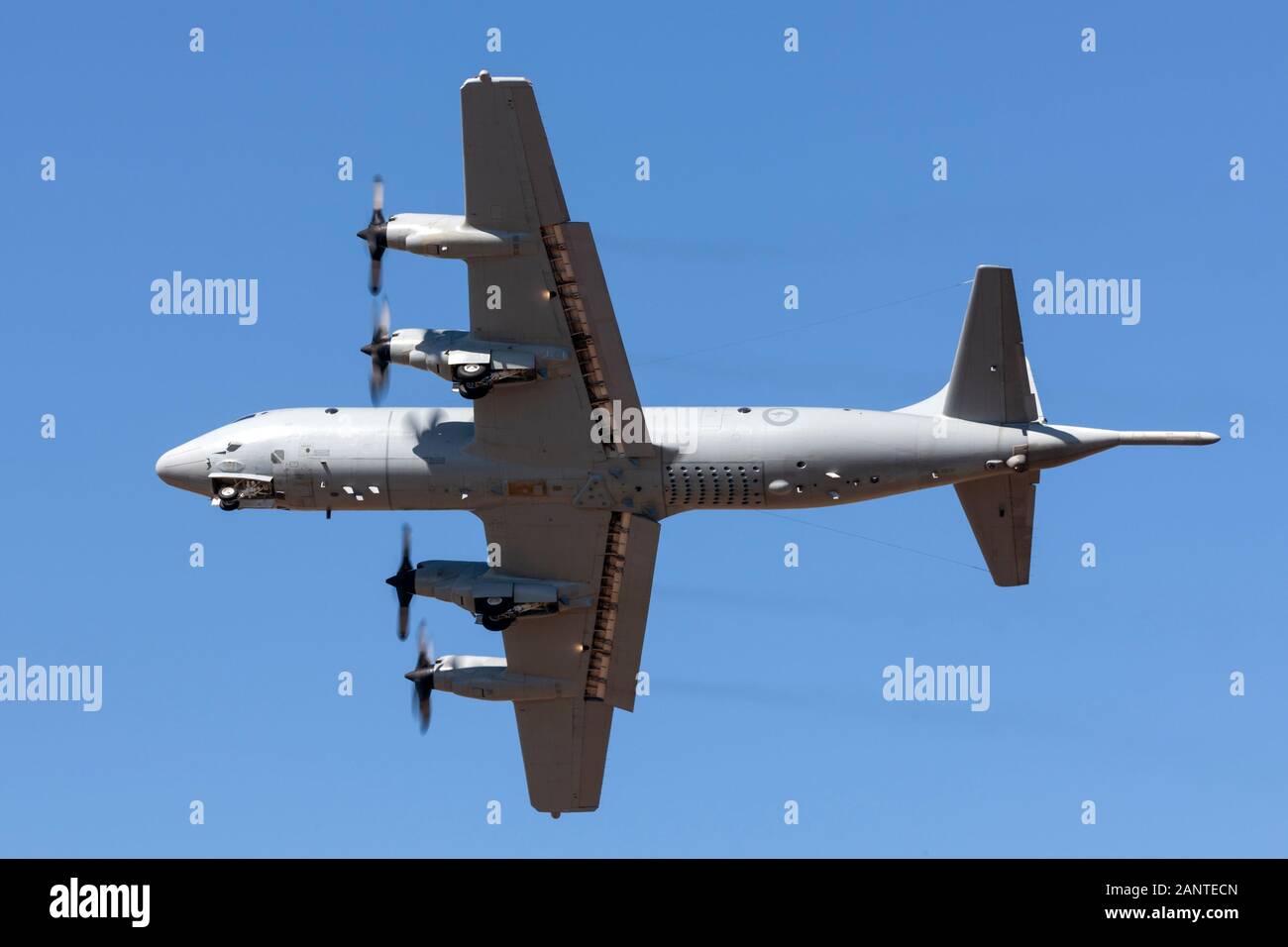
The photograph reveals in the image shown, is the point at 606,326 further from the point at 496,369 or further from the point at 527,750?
the point at 527,750

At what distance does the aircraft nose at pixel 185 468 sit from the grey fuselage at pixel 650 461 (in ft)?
0.13

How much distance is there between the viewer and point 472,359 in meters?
50.2

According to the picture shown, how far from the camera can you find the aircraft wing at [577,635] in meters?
52.6

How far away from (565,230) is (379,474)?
7213mm

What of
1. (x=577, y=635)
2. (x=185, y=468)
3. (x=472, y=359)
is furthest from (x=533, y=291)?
(x=185, y=468)

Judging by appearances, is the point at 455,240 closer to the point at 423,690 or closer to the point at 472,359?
the point at 472,359

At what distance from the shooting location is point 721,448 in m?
51.4

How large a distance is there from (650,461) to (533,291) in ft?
15.5

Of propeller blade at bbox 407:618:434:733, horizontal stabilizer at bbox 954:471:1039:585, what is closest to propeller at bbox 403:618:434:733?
propeller blade at bbox 407:618:434:733

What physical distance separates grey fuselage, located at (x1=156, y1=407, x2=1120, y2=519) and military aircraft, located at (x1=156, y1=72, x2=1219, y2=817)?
46 mm

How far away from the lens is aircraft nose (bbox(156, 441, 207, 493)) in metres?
53.1

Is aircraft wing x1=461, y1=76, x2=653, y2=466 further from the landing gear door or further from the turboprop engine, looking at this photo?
the landing gear door

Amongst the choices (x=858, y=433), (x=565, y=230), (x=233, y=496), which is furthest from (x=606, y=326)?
(x=233, y=496)

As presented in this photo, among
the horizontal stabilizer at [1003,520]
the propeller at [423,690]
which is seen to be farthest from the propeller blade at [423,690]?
the horizontal stabilizer at [1003,520]
